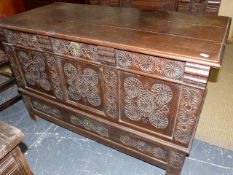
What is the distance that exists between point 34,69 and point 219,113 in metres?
1.65

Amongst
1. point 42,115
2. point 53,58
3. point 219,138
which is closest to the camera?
point 53,58

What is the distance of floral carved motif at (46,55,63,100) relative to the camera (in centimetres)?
146

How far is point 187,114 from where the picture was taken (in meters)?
1.10

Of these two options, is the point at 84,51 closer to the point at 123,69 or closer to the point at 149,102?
the point at 123,69

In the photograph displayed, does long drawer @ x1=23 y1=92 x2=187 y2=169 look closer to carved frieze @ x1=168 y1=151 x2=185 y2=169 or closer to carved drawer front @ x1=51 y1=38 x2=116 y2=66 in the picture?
carved frieze @ x1=168 y1=151 x2=185 y2=169

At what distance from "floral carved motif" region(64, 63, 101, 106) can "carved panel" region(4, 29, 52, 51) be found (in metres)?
0.18

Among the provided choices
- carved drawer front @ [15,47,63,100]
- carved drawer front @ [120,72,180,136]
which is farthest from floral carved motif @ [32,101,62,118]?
carved drawer front @ [120,72,180,136]

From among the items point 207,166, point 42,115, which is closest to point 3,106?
point 42,115

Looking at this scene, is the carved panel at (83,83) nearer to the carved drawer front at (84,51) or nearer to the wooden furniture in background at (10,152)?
the carved drawer front at (84,51)

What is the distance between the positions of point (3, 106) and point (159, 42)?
174cm

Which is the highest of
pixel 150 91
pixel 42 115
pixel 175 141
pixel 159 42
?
pixel 159 42

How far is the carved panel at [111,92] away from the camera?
1244mm

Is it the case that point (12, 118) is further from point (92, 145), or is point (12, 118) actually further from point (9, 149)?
point (9, 149)

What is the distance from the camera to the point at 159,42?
1087 mm
